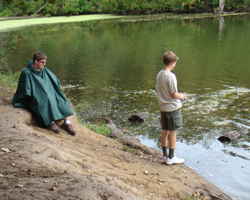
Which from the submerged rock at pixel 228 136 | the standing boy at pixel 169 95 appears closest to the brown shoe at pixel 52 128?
the standing boy at pixel 169 95

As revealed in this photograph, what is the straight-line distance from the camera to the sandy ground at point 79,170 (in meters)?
2.85

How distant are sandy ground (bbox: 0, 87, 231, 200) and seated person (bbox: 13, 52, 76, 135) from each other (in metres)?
0.18

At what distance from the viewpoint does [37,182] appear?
2920 mm

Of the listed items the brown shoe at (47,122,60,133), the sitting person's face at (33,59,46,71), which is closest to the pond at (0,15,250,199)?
the brown shoe at (47,122,60,133)

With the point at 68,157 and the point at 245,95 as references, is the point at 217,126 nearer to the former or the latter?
the point at 245,95

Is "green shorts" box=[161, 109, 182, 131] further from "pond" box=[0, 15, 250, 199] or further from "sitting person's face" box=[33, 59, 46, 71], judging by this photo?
"sitting person's face" box=[33, 59, 46, 71]

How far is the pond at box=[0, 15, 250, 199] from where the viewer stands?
19.8ft

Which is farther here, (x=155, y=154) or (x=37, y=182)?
(x=155, y=154)

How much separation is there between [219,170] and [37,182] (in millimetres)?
3706

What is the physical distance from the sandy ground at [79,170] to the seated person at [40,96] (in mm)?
185

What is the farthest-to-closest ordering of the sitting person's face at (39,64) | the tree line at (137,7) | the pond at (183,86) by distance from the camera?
the tree line at (137,7)
the pond at (183,86)
the sitting person's face at (39,64)

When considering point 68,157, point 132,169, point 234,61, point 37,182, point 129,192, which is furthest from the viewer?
point 234,61

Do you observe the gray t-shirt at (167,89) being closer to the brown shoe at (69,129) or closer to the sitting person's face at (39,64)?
the brown shoe at (69,129)

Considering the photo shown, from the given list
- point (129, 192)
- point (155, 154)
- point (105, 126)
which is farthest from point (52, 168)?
point (105, 126)
